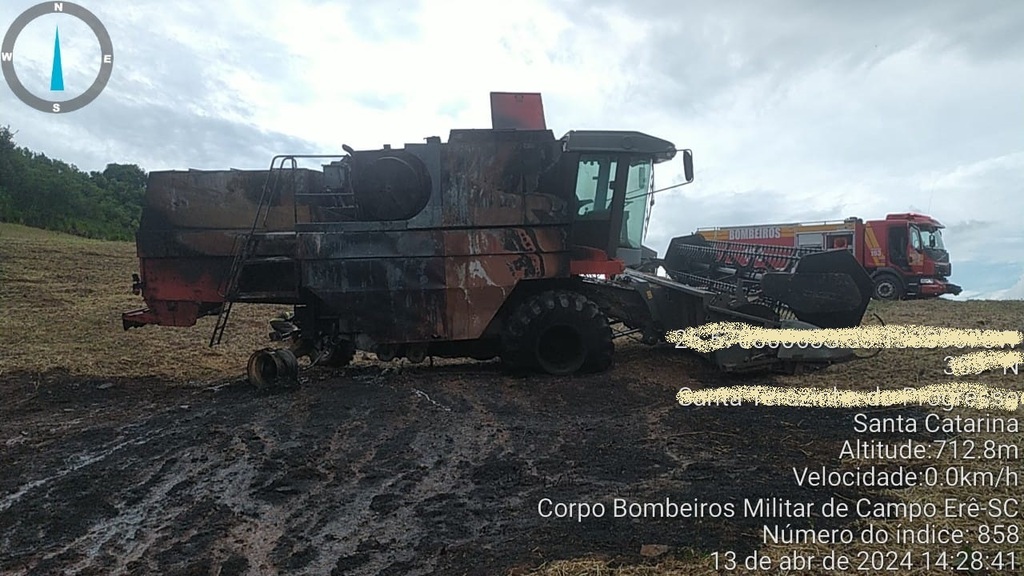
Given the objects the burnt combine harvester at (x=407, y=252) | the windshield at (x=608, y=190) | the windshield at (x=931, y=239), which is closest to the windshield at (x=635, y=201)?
the windshield at (x=608, y=190)

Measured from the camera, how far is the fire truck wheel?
1989cm

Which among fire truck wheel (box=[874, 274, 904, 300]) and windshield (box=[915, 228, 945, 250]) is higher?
windshield (box=[915, 228, 945, 250])

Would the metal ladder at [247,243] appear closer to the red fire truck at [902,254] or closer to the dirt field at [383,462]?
the dirt field at [383,462]

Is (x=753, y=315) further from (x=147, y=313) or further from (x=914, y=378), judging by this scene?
(x=147, y=313)

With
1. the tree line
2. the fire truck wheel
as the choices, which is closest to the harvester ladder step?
the fire truck wheel

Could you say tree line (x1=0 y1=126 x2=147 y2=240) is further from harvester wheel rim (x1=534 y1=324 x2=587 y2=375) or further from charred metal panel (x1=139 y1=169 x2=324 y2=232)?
harvester wheel rim (x1=534 y1=324 x2=587 y2=375)

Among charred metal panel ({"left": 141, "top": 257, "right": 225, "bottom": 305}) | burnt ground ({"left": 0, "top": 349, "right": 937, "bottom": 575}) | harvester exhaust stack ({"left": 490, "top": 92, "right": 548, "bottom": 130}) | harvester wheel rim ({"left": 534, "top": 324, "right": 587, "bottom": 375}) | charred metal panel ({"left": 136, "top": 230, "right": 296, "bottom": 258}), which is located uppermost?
harvester exhaust stack ({"left": 490, "top": 92, "right": 548, "bottom": 130})

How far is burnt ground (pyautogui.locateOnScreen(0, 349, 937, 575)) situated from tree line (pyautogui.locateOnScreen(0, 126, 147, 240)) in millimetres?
21456

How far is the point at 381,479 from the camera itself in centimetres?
466

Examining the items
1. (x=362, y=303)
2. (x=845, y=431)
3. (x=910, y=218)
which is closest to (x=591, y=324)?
(x=362, y=303)

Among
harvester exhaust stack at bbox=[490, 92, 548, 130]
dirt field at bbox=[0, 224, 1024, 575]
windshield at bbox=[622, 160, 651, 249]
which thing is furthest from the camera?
windshield at bbox=[622, 160, 651, 249]

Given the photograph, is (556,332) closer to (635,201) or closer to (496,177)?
(496,177)

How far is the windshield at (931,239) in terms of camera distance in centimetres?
2005

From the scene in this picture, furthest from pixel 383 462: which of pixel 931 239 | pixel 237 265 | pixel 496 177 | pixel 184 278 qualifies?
pixel 931 239
